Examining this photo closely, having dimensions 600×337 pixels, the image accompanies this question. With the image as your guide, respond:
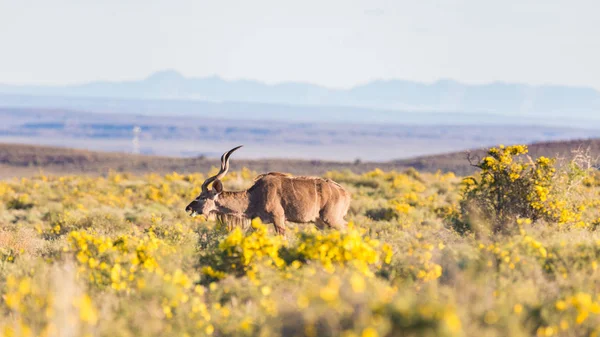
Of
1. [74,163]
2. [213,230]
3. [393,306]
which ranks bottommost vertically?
A: [74,163]

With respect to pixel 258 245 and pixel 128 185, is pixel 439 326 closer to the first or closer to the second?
pixel 258 245

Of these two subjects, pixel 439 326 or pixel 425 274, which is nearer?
pixel 439 326

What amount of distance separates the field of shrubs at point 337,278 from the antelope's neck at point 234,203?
0.37m

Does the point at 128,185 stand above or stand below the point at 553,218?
below

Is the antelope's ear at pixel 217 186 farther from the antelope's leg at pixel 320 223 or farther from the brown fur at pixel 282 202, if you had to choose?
the antelope's leg at pixel 320 223

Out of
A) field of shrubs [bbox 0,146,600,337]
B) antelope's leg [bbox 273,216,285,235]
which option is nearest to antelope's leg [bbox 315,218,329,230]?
field of shrubs [bbox 0,146,600,337]

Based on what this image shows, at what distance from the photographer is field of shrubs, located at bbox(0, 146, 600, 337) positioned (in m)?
5.71

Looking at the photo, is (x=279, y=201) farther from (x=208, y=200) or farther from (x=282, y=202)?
(x=208, y=200)

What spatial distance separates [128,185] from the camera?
2838cm

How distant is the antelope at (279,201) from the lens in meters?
11.8

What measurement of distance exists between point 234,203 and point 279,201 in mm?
844

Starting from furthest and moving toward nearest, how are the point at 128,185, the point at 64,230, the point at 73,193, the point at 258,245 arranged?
1. the point at 128,185
2. the point at 73,193
3. the point at 64,230
4. the point at 258,245

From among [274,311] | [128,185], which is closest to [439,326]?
[274,311]

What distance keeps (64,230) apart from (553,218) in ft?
34.5
